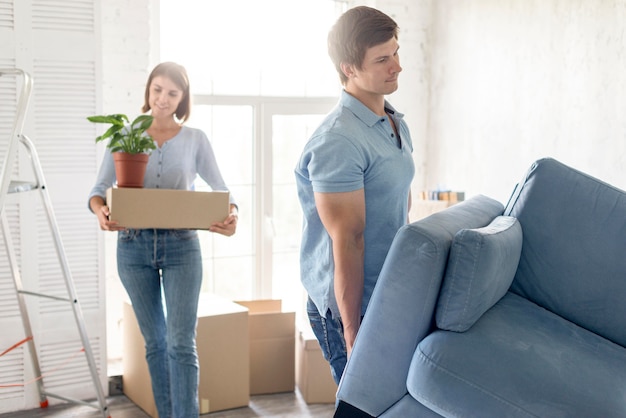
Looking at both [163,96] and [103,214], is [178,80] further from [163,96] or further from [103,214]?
[103,214]

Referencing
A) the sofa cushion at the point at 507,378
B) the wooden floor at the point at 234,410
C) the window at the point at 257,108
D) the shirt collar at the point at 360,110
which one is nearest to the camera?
the sofa cushion at the point at 507,378

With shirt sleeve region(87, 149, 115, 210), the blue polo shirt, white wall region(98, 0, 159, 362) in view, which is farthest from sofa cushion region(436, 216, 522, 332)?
white wall region(98, 0, 159, 362)

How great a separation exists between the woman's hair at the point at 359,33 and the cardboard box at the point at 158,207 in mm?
1053

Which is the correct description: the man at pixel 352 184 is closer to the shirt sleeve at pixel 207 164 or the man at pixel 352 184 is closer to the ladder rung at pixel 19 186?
the shirt sleeve at pixel 207 164

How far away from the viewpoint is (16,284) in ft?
10.1

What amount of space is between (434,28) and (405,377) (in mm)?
3097

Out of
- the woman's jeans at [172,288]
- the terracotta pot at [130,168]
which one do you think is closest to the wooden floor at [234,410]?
the woman's jeans at [172,288]

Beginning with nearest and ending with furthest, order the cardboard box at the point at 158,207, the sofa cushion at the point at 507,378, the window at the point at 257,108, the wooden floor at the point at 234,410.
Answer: the sofa cushion at the point at 507,378, the cardboard box at the point at 158,207, the wooden floor at the point at 234,410, the window at the point at 257,108

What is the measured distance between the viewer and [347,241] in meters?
1.78

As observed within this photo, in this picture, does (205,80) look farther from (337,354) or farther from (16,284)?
(337,354)

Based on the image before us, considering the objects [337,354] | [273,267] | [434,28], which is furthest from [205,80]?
[337,354]

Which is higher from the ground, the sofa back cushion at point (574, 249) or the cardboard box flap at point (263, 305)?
the sofa back cushion at point (574, 249)

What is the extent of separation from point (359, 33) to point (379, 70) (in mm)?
107

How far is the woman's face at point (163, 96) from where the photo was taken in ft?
9.34
